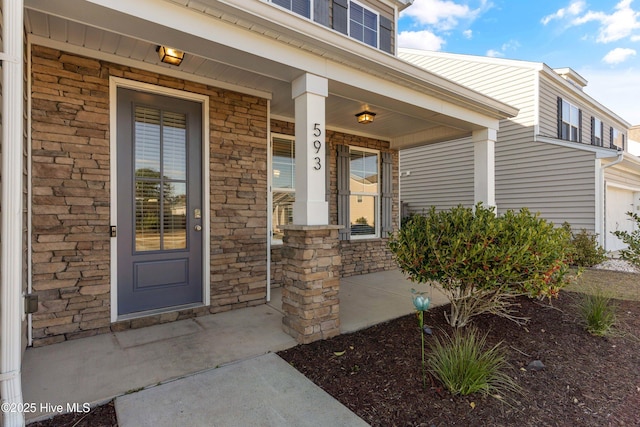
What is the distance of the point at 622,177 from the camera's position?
8.25 m

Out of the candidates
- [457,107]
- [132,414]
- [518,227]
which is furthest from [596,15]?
[132,414]

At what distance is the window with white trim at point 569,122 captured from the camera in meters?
8.95

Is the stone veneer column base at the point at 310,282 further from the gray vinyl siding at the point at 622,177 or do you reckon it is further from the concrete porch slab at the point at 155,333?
the gray vinyl siding at the point at 622,177

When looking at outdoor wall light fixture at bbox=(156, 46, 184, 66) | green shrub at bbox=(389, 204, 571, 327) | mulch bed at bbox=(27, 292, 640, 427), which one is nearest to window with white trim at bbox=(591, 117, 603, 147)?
mulch bed at bbox=(27, 292, 640, 427)

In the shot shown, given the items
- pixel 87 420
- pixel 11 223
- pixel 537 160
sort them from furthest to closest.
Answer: pixel 537 160 < pixel 87 420 < pixel 11 223

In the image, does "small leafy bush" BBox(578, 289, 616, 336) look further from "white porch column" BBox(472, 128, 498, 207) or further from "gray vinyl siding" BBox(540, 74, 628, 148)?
"gray vinyl siding" BBox(540, 74, 628, 148)

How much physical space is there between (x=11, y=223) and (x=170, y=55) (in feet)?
6.45

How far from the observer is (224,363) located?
2.50 metres

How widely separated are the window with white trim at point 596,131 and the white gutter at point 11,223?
1374cm

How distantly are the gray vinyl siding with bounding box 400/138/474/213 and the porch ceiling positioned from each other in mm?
4258

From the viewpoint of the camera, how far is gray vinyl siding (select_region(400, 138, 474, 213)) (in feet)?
28.4

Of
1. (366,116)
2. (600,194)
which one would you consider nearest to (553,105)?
(600,194)

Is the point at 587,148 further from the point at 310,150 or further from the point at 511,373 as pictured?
the point at 310,150

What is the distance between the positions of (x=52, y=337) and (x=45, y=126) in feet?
6.02
